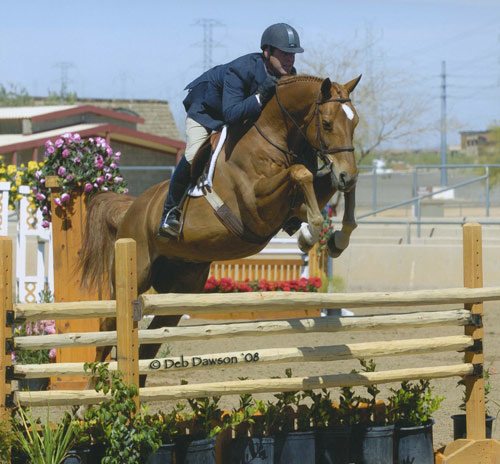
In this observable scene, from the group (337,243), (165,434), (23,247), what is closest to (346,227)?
(337,243)

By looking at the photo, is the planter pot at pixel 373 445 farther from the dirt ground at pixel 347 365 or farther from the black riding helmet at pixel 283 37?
the black riding helmet at pixel 283 37

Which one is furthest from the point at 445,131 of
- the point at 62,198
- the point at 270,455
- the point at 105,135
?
the point at 270,455

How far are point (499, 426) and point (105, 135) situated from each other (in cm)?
1639

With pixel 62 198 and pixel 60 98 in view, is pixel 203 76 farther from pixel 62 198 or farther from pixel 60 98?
pixel 60 98

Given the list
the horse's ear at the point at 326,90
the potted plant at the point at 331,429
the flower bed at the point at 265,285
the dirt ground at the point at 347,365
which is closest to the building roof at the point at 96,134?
the flower bed at the point at 265,285

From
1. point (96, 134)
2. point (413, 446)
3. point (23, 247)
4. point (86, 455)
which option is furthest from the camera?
point (96, 134)

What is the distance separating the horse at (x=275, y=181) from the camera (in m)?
5.76

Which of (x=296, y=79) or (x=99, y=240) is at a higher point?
(x=296, y=79)

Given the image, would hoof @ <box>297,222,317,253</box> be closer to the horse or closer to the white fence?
the horse

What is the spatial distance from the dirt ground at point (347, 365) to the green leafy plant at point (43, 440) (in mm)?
1667

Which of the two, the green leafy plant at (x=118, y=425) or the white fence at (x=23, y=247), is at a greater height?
the white fence at (x=23, y=247)

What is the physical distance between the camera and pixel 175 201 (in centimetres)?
655

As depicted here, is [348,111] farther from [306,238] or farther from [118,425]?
[118,425]

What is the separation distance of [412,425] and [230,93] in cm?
228
